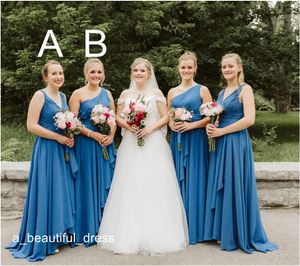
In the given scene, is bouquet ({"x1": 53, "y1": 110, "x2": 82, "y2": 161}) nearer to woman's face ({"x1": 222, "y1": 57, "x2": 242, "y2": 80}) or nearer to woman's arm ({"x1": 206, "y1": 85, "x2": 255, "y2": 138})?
woman's arm ({"x1": 206, "y1": 85, "x2": 255, "y2": 138})

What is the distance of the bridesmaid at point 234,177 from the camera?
16.4 feet

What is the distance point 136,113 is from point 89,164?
884 mm

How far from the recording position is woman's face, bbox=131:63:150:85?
206 inches

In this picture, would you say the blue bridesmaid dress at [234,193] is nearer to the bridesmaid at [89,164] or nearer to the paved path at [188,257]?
the paved path at [188,257]

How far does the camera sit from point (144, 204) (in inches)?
200

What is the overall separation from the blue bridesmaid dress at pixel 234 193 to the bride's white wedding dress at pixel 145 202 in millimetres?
467

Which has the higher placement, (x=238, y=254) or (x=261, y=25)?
(x=261, y=25)

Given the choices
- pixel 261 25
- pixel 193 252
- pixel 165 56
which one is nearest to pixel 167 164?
pixel 193 252

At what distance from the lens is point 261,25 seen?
50.6 ft

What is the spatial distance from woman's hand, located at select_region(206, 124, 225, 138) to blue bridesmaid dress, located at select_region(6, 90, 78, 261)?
1769 millimetres

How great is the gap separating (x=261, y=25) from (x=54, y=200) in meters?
12.6

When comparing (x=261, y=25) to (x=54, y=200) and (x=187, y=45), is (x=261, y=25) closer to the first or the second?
(x=187, y=45)

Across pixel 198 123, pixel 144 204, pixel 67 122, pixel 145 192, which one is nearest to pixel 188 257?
pixel 144 204

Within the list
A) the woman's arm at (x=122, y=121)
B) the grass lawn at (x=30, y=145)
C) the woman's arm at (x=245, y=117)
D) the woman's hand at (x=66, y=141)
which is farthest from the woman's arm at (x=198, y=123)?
the grass lawn at (x=30, y=145)
